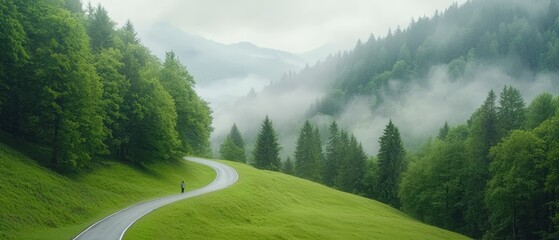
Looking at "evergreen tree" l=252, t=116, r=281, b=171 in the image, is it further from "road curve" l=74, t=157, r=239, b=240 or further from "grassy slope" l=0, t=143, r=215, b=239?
"grassy slope" l=0, t=143, r=215, b=239

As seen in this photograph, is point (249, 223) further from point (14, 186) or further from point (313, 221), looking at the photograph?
point (14, 186)

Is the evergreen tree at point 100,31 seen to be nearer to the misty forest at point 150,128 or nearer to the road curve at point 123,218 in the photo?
the misty forest at point 150,128

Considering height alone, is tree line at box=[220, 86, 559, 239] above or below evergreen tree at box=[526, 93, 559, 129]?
below

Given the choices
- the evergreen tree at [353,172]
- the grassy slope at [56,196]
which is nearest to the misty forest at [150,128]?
the grassy slope at [56,196]

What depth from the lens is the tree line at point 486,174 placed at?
53116 millimetres

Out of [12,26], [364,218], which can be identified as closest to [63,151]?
[12,26]

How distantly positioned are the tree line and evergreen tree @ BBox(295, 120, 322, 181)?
7.60 m

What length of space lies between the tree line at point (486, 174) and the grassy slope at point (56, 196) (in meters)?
46.1

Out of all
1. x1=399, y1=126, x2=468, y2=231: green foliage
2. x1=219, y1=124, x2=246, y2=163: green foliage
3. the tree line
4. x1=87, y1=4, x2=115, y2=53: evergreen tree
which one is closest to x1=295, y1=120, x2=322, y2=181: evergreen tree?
the tree line

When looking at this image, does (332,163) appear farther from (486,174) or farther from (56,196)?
(56,196)

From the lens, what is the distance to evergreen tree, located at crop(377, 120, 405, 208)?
89562 mm

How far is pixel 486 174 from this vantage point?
64000 millimetres

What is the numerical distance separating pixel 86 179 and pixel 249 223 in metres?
17.7

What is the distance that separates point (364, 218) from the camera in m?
53.9
